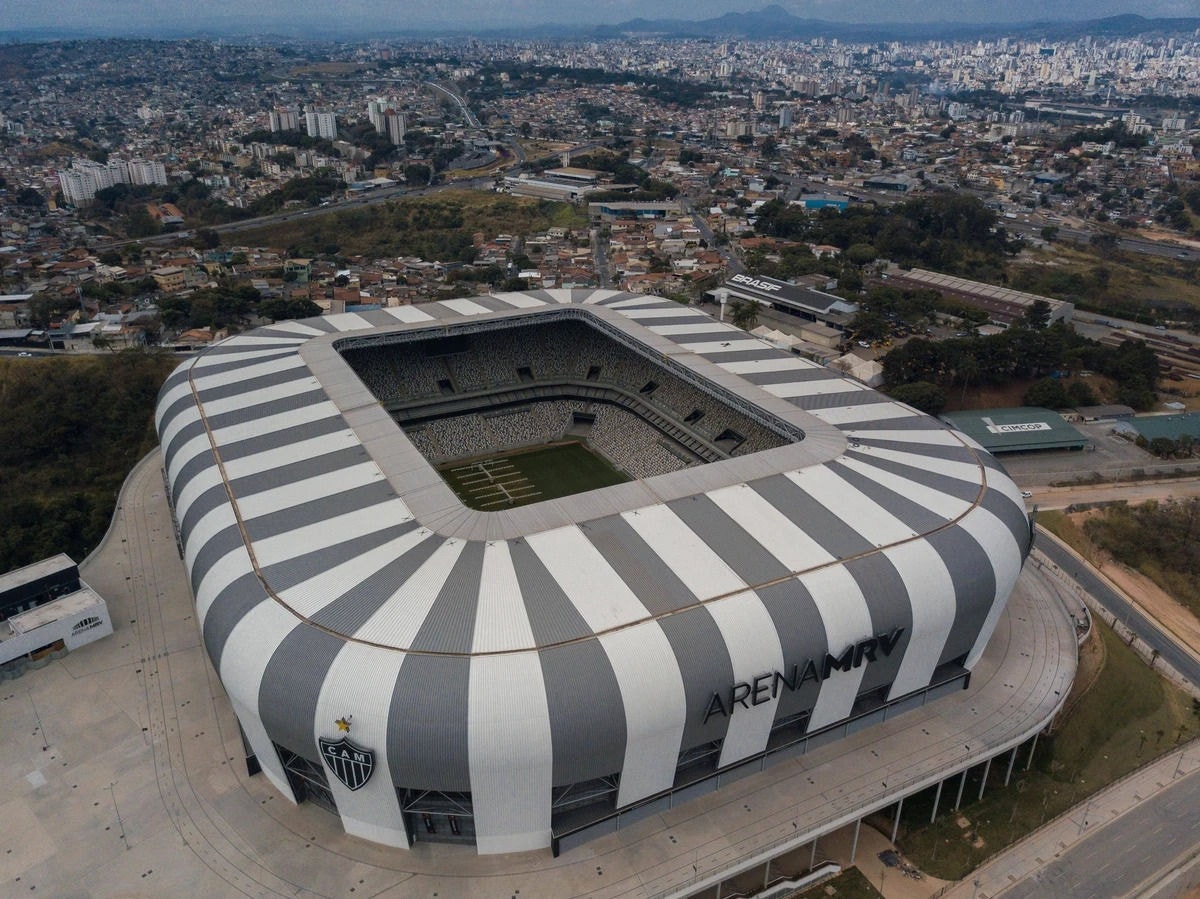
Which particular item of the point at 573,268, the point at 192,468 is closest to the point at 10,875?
the point at 192,468

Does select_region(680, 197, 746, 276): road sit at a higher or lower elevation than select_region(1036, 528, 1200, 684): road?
higher

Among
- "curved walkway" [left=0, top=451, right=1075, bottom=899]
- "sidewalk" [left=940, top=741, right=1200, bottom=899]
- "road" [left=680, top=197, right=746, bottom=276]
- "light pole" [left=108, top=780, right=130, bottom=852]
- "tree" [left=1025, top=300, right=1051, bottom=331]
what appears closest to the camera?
"curved walkway" [left=0, top=451, right=1075, bottom=899]

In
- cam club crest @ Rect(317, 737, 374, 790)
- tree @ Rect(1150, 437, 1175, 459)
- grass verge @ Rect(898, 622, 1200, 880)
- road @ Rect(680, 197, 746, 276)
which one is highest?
cam club crest @ Rect(317, 737, 374, 790)

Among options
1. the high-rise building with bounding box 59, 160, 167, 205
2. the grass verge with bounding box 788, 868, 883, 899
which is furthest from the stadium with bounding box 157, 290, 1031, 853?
the high-rise building with bounding box 59, 160, 167, 205

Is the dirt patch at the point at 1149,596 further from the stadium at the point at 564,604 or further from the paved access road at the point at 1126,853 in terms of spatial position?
the stadium at the point at 564,604

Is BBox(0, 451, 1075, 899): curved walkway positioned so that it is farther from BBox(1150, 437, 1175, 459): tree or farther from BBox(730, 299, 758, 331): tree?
BBox(730, 299, 758, 331): tree

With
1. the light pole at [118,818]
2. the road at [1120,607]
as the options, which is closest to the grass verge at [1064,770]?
the road at [1120,607]

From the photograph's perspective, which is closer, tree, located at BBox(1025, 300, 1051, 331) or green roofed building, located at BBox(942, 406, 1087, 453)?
green roofed building, located at BBox(942, 406, 1087, 453)
